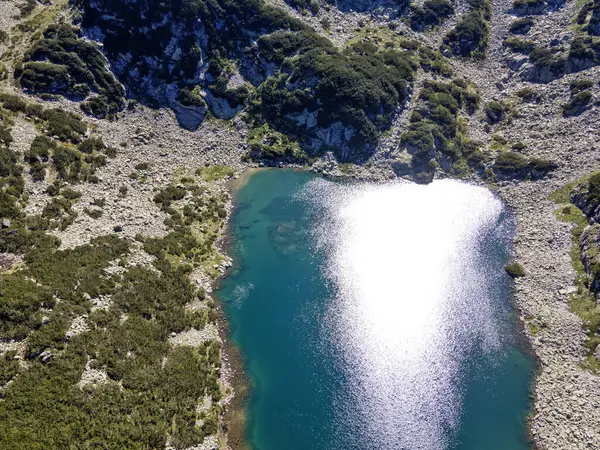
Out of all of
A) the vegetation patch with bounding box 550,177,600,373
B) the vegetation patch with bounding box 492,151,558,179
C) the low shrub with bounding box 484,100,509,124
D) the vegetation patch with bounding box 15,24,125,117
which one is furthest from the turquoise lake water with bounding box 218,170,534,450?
the vegetation patch with bounding box 15,24,125,117

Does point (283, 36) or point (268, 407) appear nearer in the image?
point (268, 407)

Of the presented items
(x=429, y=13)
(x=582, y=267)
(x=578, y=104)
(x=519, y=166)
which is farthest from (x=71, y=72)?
(x=578, y=104)

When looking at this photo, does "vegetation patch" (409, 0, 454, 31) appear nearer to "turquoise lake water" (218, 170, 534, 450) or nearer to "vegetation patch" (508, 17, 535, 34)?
"vegetation patch" (508, 17, 535, 34)

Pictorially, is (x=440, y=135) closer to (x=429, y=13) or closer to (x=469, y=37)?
(x=469, y=37)

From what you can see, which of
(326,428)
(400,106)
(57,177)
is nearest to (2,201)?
(57,177)

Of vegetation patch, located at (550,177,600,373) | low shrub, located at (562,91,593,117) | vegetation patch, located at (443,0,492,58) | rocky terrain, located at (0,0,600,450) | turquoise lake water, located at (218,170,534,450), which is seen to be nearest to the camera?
turquoise lake water, located at (218,170,534,450)

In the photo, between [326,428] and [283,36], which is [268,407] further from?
[283,36]
